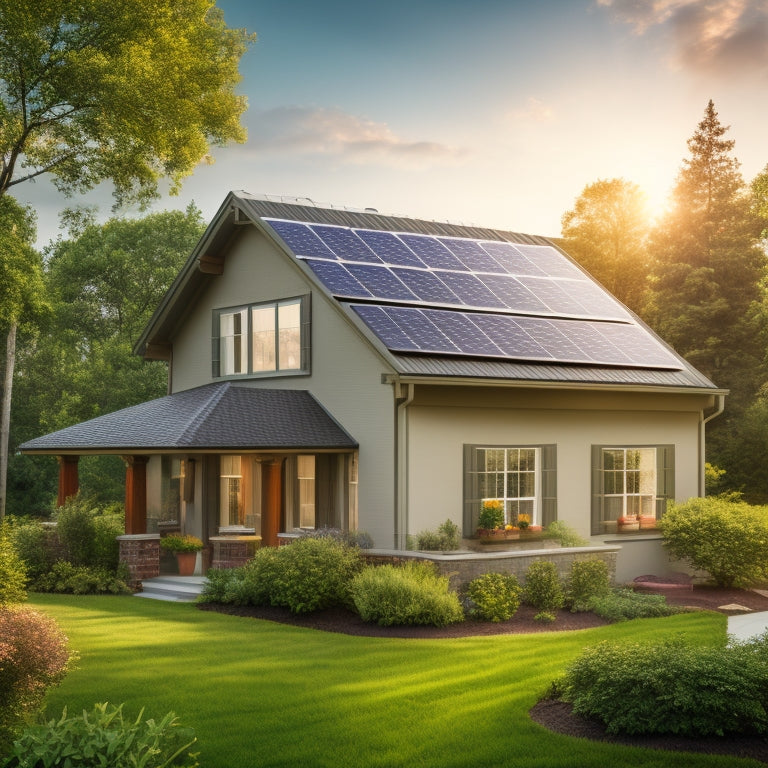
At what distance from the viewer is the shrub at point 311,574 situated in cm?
→ 1620

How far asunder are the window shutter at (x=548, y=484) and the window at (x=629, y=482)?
122 centimetres

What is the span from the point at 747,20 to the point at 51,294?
31940 millimetres

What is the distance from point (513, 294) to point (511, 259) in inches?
89.3

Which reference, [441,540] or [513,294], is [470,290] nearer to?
[513,294]

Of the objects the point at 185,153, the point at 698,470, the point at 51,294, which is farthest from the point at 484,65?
the point at 51,294

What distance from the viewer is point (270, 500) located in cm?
Result: 1989

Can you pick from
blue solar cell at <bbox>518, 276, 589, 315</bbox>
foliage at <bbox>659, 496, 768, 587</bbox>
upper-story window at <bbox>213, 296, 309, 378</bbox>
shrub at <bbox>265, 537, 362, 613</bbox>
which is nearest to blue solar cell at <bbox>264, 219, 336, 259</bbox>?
upper-story window at <bbox>213, 296, 309, 378</bbox>

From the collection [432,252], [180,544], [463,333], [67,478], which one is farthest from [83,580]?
[432,252]

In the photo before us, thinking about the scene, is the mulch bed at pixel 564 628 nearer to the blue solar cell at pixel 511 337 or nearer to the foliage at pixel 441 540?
the foliage at pixel 441 540

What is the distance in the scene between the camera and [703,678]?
910 cm

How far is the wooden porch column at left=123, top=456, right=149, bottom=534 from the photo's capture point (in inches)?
808

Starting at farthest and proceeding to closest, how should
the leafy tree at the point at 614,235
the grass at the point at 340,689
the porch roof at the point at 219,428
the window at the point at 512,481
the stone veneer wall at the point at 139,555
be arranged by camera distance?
1. the leafy tree at the point at 614,235
2. the stone veneer wall at the point at 139,555
3. the window at the point at 512,481
4. the porch roof at the point at 219,428
5. the grass at the point at 340,689

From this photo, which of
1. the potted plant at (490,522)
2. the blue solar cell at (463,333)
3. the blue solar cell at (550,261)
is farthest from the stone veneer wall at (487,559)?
the blue solar cell at (550,261)

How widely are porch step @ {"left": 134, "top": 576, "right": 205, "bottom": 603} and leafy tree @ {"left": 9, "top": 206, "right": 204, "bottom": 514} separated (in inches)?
1002
